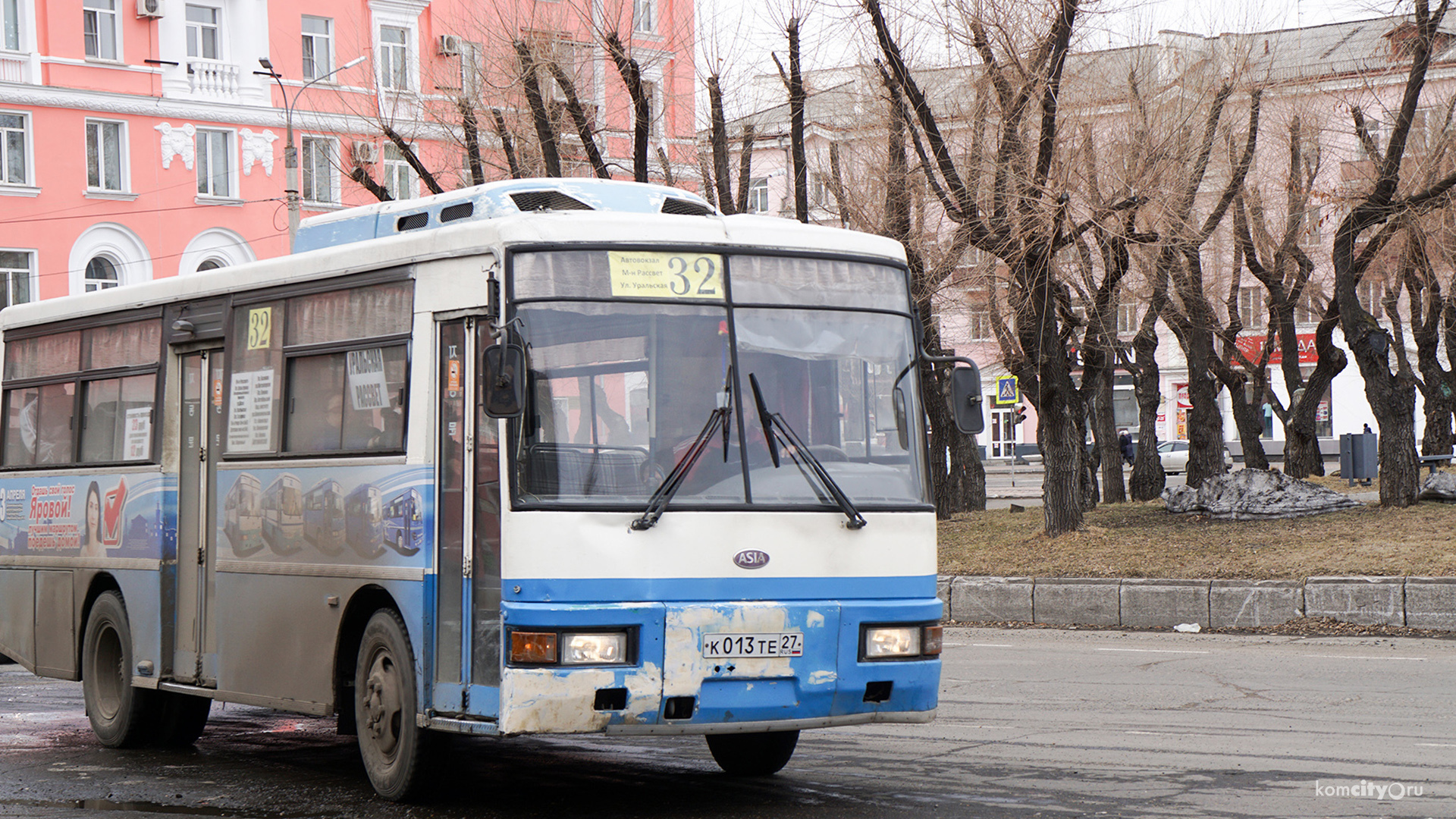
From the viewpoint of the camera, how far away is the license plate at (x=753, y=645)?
7078 millimetres

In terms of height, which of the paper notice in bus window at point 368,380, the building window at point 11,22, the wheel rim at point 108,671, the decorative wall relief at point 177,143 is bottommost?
the wheel rim at point 108,671

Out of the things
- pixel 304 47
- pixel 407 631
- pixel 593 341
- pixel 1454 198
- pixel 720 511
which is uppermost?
pixel 304 47

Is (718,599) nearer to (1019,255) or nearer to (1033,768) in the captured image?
(1033,768)

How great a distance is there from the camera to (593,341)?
7227 mm

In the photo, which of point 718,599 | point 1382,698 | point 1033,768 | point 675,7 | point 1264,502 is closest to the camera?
point 718,599

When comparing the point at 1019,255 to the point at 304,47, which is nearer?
the point at 1019,255

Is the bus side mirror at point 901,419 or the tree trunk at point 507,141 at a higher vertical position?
the tree trunk at point 507,141

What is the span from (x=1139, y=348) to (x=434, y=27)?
22.5 metres

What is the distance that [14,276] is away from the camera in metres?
39.2

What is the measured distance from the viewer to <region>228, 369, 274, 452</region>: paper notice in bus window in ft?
29.3

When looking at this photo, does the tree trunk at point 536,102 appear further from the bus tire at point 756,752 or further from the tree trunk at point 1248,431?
the tree trunk at point 1248,431

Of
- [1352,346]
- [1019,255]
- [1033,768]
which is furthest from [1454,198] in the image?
[1033,768]

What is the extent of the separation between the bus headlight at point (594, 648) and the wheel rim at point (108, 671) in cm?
447

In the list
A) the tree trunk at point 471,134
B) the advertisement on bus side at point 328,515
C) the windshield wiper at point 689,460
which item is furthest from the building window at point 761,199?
the windshield wiper at point 689,460
